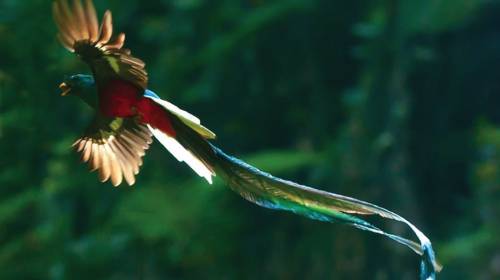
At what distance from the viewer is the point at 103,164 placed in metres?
1.42

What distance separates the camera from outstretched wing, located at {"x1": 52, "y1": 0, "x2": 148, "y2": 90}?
1211 mm

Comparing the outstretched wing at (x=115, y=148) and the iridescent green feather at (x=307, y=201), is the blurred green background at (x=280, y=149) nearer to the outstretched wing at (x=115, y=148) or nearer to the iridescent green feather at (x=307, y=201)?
the outstretched wing at (x=115, y=148)

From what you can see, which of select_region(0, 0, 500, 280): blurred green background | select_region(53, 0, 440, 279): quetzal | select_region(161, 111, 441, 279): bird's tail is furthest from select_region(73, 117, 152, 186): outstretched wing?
select_region(0, 0, 500, 280): blurred green background

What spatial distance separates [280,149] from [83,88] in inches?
181

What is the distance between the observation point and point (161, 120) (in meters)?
1.27

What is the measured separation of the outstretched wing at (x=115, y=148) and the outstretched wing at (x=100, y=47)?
0.11 m

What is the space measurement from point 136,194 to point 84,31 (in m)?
4.19

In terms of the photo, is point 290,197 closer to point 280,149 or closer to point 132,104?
point 132,104

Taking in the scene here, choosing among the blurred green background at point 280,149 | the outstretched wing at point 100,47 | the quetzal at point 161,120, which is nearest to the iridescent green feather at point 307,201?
the quetzal at point 161,120

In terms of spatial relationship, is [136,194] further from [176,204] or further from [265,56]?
[265,56]

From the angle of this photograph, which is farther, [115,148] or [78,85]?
[115,148]

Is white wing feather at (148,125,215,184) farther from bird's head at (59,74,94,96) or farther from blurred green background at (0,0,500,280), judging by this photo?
blurred green background at (0,0,500,280)

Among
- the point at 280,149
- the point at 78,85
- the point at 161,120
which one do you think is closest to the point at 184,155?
the point at 161,120

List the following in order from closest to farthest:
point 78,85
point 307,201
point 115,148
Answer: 1. point 307,201
2. point 78,85
3. point 115,148
